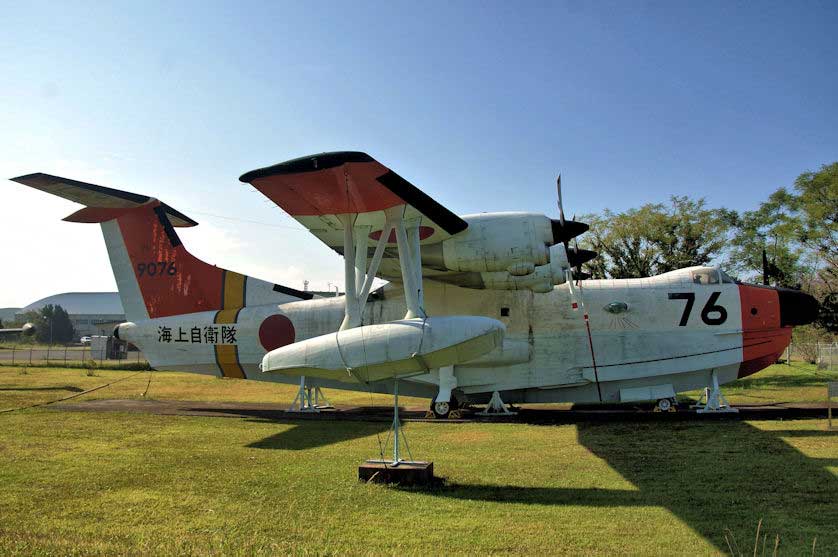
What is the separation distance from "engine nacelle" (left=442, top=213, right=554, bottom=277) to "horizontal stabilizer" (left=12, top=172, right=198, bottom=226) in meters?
7.76

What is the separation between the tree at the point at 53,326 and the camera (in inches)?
2832

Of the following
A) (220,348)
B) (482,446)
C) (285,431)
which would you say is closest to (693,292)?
(482,446)

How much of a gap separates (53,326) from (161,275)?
6940cm

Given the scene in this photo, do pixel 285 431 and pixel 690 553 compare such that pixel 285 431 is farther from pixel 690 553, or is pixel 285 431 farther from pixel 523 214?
pixel 690 553

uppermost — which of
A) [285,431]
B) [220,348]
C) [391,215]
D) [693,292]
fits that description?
[391,215]

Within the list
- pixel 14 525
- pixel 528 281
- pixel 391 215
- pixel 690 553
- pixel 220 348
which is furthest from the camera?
pixel 220 348

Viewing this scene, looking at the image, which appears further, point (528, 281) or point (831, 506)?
point (528, 281)

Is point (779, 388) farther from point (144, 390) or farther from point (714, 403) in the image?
point (144, 390)

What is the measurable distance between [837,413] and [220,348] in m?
14.6

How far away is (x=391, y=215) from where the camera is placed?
29.9 feet

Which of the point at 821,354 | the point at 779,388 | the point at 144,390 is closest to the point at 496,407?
the point at 779,388

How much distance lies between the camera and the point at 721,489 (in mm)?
6770

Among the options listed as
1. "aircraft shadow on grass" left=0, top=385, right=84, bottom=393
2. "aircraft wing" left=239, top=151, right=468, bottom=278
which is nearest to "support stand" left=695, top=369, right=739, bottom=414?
"aircraft wing" left=239, top=151, right=468, bottom=278

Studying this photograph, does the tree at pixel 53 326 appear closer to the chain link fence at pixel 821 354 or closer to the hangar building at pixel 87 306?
the hangar building at pixel 87 306
